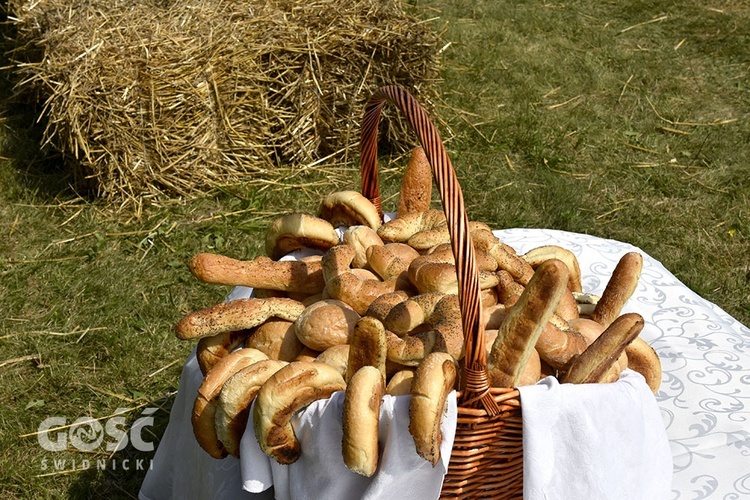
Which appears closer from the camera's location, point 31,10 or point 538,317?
point 538,317

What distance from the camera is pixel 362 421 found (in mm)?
1102

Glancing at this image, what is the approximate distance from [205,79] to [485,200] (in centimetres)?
142

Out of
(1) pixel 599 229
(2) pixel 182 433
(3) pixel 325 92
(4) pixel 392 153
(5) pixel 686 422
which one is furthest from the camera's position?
(4) pixel 392 153

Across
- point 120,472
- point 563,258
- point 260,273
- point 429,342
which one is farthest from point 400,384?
point 120,472

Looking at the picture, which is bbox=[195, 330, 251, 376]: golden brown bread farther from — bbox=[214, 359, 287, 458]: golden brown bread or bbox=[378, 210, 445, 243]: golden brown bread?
bbox=[378, 210, 445, 243]: golden brown bread

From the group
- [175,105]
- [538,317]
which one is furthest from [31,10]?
[538,317]

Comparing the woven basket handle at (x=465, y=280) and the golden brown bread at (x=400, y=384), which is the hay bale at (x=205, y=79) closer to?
the woven basket handle at (x=465, y=280)

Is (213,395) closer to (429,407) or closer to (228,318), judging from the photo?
(228,318)

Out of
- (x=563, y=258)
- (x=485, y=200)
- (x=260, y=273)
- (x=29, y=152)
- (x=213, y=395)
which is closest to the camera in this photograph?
(x=213, y=395)

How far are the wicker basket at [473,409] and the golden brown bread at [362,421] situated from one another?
0.13 m

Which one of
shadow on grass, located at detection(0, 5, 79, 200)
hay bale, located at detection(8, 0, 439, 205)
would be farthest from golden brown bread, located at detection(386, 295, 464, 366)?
shadow on grass, located at detection(0, 5, 79, 200)

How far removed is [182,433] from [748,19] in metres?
5.04

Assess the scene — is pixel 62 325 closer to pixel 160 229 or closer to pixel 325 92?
pixel 160 229

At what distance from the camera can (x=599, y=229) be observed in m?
3.34
